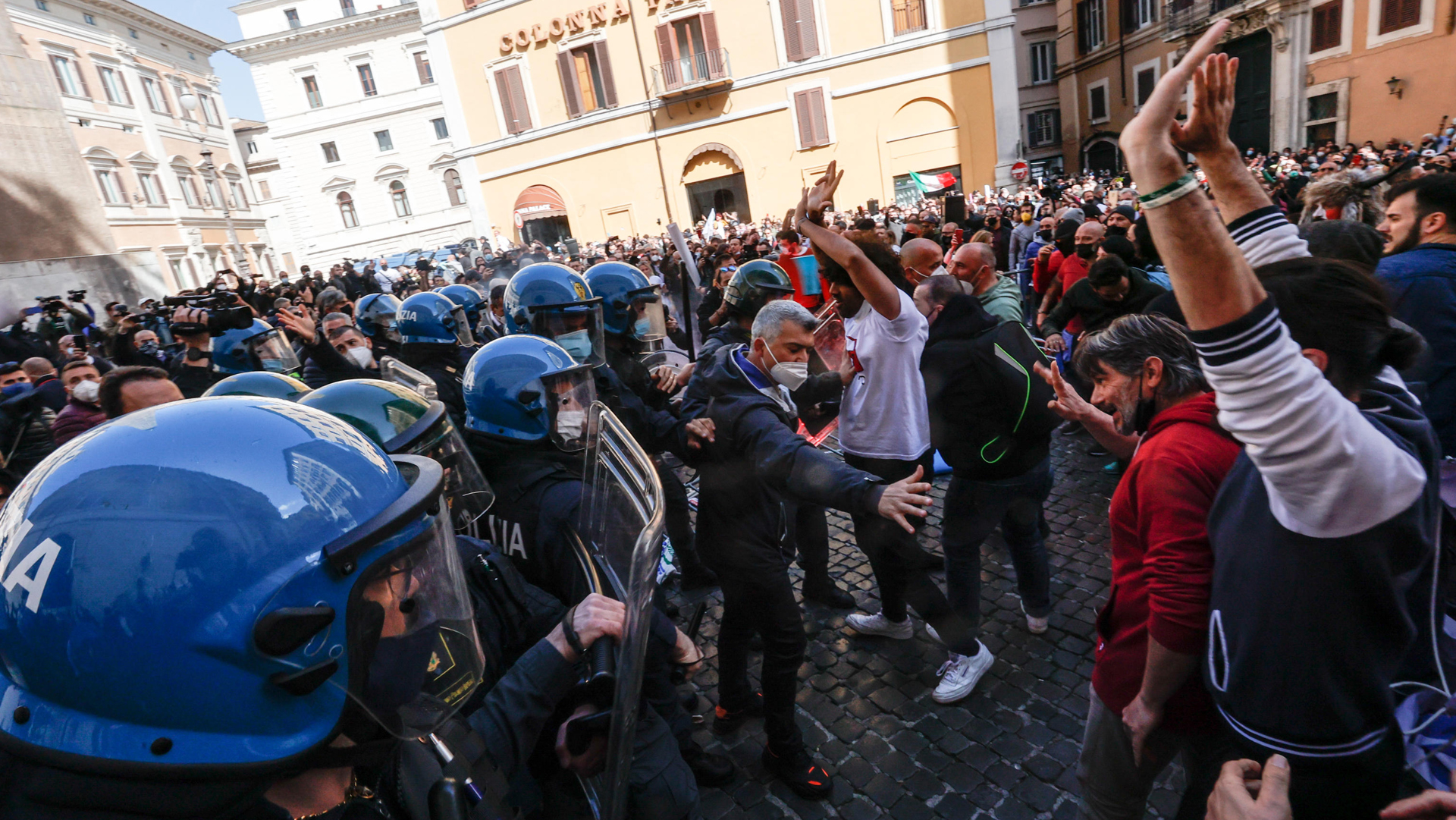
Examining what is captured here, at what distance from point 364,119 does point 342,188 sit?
3718 millimetres

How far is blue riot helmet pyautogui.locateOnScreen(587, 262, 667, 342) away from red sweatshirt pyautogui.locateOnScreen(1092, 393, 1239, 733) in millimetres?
3411

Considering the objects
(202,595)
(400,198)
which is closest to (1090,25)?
(400,198)

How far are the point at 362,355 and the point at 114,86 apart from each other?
130ft

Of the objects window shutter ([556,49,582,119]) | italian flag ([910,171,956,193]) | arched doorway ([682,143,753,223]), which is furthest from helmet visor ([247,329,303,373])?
window shutter ([556,49,582,119])

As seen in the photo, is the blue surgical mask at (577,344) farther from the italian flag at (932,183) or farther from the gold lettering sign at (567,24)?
the gold lettering sign at (567,24)

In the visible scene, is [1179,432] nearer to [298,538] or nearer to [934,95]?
[298,538]

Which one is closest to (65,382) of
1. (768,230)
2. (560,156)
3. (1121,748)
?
(1121,748)

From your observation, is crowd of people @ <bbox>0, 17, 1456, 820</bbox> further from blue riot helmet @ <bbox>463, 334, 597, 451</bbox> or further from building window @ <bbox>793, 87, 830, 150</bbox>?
building window @ <bbox>793, 87, 830, 150</bbox>

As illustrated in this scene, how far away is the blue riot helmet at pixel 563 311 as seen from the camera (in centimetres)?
420

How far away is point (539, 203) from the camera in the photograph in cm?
2595

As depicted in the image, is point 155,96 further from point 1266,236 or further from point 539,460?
point 1266,236

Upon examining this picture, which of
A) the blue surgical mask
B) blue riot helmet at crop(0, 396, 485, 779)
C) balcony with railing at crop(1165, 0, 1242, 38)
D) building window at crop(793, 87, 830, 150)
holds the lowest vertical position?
the blue surgical mask

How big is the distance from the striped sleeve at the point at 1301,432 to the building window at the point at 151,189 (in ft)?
140

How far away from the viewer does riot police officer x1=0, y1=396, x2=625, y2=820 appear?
90 cm
